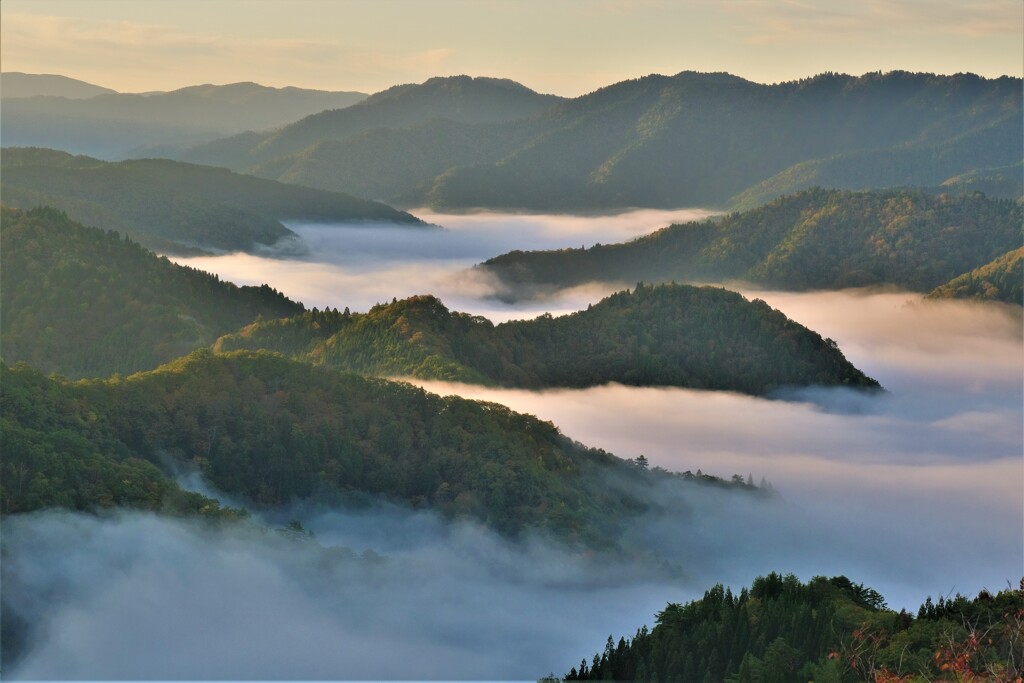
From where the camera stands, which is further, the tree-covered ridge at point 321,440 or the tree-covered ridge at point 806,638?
the tree-covered ridge at point 321,440

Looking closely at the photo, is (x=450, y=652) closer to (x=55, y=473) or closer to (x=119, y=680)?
(x=119, y=680)

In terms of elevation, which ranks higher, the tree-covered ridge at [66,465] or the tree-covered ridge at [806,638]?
the tree-covered ridge at [66,465]

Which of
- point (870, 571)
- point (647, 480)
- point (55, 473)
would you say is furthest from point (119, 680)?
point (870, 571)

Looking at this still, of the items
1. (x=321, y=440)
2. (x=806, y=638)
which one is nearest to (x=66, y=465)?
(x=321, y=440)

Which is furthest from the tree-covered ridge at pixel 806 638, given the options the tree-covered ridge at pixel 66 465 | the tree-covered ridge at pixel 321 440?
the tree-covered ridge at pixel 321 440

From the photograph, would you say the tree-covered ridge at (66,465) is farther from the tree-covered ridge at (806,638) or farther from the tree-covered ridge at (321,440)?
the tree-covered ridge at (806,638)

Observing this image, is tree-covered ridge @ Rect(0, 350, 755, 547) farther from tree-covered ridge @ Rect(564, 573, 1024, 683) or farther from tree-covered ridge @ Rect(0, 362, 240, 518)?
tree-covered ridge @ Rect(564, 573, 1024, 683)
